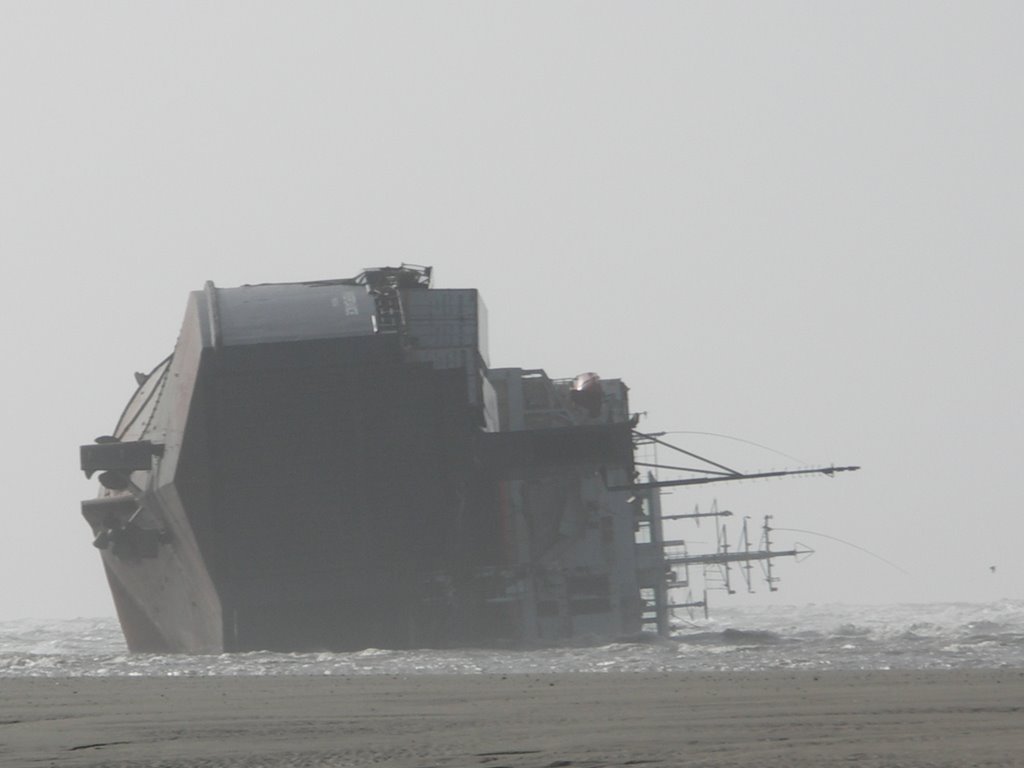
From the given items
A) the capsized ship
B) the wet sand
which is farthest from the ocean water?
the wet sand

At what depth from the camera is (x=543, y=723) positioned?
14406 millimetres

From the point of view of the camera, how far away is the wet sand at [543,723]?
12.0m

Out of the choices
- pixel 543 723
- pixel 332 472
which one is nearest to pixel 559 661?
pixel 332 472

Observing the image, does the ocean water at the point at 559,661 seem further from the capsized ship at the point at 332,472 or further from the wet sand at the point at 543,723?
the wet sand at the point at 543,723

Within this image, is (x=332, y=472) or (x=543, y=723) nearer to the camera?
(x=543, y=723)

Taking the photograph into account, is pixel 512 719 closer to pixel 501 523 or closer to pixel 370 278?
pixel 501 523

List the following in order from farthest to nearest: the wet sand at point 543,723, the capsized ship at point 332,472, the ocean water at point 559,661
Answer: the capsized ship at point 332,472 < the ocean water at point 559,661 < the wet sand at point 543,723

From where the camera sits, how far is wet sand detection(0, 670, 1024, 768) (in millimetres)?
12047

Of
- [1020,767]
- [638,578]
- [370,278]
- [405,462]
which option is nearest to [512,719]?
[1020,767]

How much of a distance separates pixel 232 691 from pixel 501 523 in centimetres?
1821

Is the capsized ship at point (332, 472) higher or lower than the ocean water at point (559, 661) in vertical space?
higher

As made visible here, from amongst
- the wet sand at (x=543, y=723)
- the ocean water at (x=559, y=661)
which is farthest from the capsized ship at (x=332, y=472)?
the wet sand at (x=543, y=723)

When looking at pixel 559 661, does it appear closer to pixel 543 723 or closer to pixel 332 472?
pixel 332 472

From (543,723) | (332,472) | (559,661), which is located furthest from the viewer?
(332,472)
